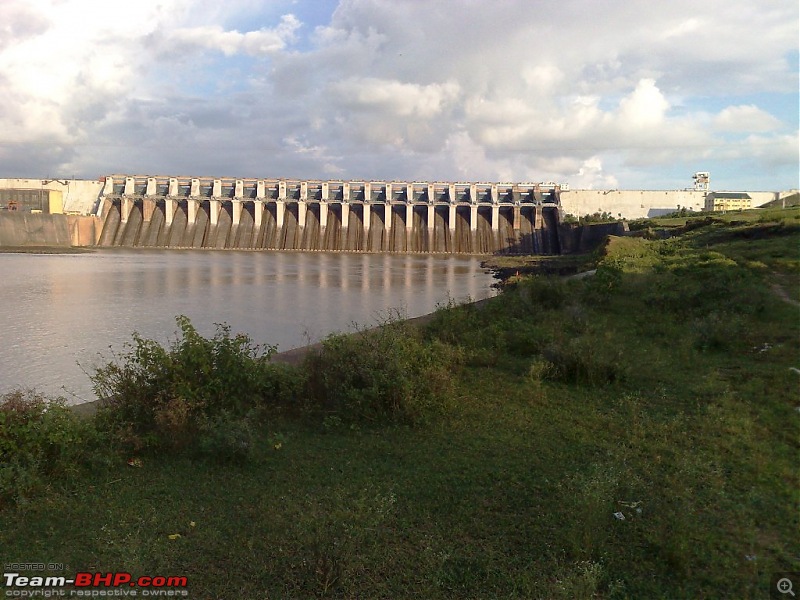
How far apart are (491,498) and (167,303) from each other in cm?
1851

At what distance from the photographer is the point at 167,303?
21.0m

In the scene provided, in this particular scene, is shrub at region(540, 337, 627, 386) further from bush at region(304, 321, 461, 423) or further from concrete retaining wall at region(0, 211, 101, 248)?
concrete retaining wall at region(0, 211, 101, 248)

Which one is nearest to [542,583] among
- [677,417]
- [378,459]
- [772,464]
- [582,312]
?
[378,459]

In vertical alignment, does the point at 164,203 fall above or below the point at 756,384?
above

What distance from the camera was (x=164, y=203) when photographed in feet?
206

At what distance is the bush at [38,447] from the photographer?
4.86 meters

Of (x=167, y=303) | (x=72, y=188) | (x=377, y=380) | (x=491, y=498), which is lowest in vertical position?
(x=491, y=498)

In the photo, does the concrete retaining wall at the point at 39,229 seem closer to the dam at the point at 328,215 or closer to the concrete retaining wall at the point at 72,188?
the dam at the point at 328,215

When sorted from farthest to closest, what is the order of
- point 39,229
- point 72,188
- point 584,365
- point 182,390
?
point 72,188 → point 39,229 → point 584,365 → point 182,390

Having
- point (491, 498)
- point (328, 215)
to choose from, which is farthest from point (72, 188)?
point (491, 498)

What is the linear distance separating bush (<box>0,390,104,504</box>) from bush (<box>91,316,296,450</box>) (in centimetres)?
35

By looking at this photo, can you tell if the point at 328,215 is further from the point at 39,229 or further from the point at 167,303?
the point at 167,303

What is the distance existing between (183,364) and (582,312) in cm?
888

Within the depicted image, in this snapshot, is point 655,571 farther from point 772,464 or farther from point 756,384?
point 756,384
